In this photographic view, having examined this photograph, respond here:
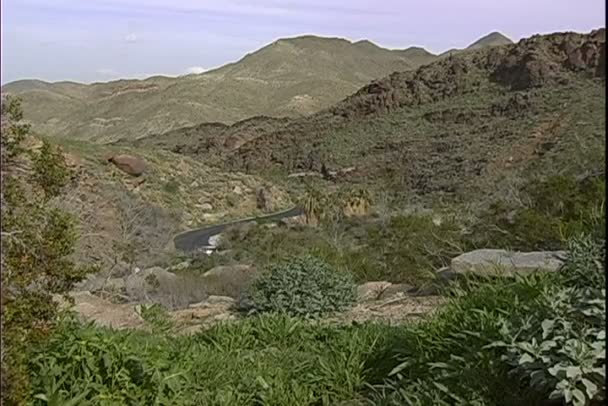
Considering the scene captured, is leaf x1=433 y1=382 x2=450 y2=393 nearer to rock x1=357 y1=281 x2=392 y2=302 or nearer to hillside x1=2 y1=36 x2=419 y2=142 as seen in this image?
rock x1=357 y1=281 x2=392 y2=302

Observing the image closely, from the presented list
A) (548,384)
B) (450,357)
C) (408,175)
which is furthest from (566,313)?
(408,175)

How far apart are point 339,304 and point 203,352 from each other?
3079mm

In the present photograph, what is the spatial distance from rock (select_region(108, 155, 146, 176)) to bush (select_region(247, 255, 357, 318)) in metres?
24.0

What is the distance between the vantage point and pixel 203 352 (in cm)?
618

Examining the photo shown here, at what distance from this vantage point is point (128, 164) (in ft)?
108

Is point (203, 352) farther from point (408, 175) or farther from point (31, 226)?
point (408, 175)

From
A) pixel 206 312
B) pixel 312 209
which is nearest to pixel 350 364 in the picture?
pixel 206 312

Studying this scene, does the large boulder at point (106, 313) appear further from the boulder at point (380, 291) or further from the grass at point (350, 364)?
the boulder at point (380, 291)

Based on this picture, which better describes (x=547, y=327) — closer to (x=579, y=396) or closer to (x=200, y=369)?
(x=579, y=396)

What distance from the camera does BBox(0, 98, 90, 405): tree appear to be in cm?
391

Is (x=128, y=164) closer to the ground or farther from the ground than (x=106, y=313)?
closer to the ground

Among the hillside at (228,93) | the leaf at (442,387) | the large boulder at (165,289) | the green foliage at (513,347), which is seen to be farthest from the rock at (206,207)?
the leaf at (442,387)

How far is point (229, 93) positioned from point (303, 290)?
6409 centimetres

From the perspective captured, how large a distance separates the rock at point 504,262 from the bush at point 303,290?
120 cm
